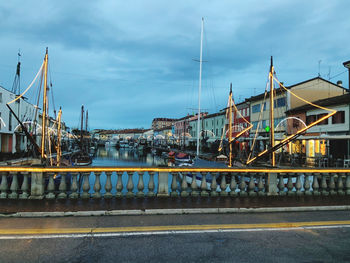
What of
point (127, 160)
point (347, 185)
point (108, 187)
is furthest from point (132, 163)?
point (347, 185)

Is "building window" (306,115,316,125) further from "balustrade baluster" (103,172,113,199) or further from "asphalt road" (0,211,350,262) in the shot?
"balustrade baluster" (103,172,113,199)

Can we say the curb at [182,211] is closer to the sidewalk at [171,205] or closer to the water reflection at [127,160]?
the sidewalk at [171,205]

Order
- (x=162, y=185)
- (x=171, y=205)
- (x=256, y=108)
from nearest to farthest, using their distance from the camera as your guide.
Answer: (x=171, y=205) → (x=162, y=185) → (x=256, y=108)

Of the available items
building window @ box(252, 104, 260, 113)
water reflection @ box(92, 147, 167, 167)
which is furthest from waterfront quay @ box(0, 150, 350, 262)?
building window @ box(252, 104, 260, 113)

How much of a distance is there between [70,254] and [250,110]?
49.1 meters

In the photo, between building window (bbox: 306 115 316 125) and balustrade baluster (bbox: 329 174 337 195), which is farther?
building window (bbox: 306 115 316 125)

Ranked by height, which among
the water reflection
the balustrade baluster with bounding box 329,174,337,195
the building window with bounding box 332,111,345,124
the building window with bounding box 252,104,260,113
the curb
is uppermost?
the building window with bounding box 252,104,260,113

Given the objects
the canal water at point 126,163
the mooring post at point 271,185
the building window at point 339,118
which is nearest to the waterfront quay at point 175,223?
the mooring post at point 271,185

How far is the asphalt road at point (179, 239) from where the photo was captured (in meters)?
4.20

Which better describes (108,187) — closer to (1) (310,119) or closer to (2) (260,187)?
(2) (260,187)

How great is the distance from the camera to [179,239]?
4.94 m

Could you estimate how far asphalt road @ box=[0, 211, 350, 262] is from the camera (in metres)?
4.20

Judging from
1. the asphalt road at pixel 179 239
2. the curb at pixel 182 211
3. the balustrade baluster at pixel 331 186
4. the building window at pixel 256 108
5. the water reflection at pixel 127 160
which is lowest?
the water reflection at pixel 127 160

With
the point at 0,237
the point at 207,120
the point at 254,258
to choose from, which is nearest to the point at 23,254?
the point at 0,237
